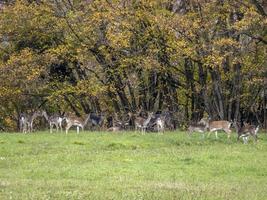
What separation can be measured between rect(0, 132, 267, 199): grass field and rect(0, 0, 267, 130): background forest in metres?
6.33

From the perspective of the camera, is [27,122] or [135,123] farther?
[27,122]

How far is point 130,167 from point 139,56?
16923 mm

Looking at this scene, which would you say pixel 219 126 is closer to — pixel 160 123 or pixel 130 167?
pixel 160 123

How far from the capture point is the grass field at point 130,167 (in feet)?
51.1

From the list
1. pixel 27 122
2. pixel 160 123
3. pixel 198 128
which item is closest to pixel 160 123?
pixel 160 123

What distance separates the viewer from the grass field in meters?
15.6

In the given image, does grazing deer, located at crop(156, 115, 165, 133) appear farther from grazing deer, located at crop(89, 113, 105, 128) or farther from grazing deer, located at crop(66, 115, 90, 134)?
grazing deer, located at crop(89, 113, 105, 128)

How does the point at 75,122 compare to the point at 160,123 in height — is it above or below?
above

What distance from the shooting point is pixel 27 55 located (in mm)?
37062

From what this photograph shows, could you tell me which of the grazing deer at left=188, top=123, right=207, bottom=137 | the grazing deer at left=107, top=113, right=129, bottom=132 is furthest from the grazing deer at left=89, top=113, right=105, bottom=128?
the grazing deer at left=188, top=123, right=207, bottom=137

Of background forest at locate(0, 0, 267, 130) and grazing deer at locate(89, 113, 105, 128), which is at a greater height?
background forest at locate(0, 0, 267, 130)

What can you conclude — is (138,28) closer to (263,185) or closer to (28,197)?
(263,185)

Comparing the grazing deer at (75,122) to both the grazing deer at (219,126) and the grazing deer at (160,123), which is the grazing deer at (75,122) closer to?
the grazing deer at (160,123)

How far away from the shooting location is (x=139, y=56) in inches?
1449
